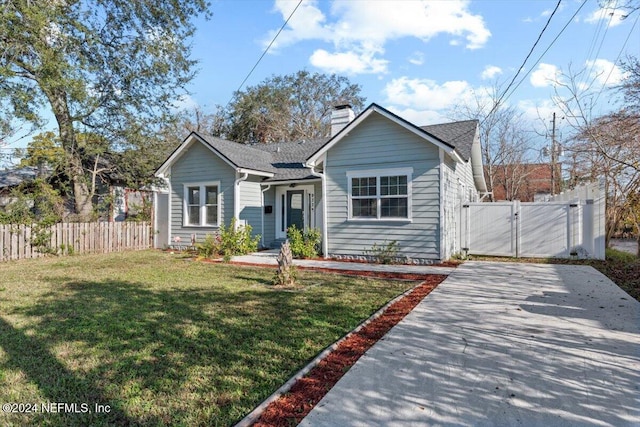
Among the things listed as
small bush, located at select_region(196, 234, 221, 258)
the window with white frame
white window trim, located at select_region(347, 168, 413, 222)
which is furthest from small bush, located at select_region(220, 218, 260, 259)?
white window trim, located at select_region(347, 168, 413, 222)

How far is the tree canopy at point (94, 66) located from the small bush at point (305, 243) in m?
11.5

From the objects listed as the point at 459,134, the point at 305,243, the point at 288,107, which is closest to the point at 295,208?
the point at 305,243

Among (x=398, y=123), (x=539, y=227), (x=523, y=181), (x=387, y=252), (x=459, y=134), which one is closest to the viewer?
(x=398, y=123)

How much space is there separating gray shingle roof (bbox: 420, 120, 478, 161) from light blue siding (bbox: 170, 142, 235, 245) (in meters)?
7.56

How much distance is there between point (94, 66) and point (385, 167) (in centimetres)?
1517

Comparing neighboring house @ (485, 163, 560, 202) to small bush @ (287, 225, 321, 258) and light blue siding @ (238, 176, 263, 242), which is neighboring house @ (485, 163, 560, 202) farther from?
light blue siding @ (238, 176, 263, 242)

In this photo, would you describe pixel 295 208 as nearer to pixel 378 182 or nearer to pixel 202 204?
pixel 202 204

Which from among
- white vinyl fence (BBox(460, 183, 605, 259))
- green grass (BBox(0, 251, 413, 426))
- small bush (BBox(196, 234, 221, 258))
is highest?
white vinyl fence (BBox(460, 183, 605, 259))

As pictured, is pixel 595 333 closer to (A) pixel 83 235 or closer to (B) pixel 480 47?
(B) pixel 480 47

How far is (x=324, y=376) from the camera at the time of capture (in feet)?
10.6

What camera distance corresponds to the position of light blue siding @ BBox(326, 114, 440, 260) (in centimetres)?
1016

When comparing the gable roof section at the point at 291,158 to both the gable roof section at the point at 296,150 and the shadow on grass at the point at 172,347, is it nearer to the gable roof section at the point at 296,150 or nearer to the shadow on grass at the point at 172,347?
the gable roof section at the point at 296,150

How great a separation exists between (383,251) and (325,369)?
7.50 meters

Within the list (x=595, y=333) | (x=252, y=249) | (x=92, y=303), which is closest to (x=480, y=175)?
(x=252, y=249)
